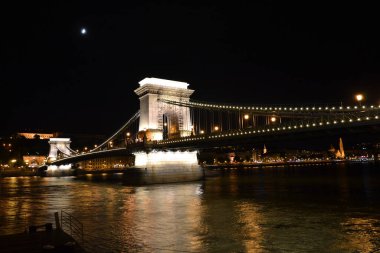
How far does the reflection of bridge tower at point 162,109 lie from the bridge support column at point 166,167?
9.92ft

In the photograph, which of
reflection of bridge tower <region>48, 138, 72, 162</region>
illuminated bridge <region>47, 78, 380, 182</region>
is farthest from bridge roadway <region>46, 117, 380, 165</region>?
reflection of bridge tower <region>48, 138, 72, 162</region>

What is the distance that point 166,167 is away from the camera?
45.7m

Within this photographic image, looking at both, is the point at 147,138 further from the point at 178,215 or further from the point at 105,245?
the point at 105,245

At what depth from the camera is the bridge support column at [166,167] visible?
44.3 meters

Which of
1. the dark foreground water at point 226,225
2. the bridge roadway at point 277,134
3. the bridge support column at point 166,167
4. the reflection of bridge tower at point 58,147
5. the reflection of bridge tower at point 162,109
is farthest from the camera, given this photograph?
the reflection of bridge tower at point 58,147

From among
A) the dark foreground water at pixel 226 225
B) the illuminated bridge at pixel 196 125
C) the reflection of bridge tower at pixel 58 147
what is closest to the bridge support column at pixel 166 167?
the illuminated bridge at pixel 196 125

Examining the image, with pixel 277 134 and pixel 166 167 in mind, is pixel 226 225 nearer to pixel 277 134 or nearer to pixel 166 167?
pixel 277 134

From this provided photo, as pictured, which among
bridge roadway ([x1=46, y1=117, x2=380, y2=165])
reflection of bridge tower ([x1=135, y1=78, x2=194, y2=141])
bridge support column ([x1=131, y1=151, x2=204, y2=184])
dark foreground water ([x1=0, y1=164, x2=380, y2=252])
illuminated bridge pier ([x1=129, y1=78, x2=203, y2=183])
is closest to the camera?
dark foreground water ([x1=0, y1=164, x2=380, y2=252])

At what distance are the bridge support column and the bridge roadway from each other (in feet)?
5.76

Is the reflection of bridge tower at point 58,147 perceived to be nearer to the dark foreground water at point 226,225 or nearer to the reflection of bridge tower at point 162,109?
the reflection of bridge tower at point 162,109

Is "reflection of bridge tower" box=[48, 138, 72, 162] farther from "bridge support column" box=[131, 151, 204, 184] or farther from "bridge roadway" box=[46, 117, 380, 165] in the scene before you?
"bridge roadway" box=[46, 117, 380, 165]

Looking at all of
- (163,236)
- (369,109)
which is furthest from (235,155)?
(163,236)

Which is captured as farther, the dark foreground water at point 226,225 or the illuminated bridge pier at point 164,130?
the illuminated bridge pier at point 164,130

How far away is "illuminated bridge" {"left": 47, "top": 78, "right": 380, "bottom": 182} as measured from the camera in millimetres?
26062
